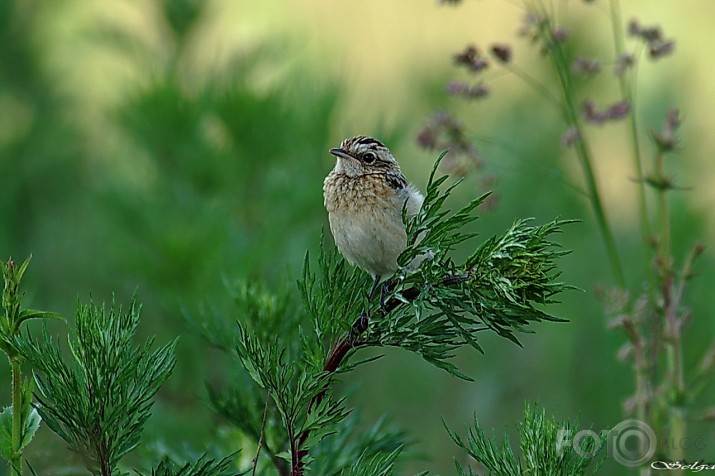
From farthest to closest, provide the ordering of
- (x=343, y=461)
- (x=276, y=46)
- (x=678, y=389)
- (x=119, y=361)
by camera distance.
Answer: (x=276, y=46), (x=678, y=389), (x=343, y=461), (x=119, y=361)

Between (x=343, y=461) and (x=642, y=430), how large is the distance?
49cm

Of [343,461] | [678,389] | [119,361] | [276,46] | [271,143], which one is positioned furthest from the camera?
[276,46]

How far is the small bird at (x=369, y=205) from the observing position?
145 cm

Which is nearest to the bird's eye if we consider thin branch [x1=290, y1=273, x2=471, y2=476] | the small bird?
the small bird

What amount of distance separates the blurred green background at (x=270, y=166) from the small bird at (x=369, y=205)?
1.28 ft

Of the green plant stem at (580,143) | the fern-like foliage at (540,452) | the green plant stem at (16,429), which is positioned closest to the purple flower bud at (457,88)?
the green plant stem at (580,143)

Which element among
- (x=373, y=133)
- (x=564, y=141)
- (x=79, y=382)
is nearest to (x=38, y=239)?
(x=373, y=133)

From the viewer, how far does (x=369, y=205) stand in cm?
155

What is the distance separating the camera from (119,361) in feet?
2.59

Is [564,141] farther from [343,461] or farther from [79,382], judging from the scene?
[79,382]

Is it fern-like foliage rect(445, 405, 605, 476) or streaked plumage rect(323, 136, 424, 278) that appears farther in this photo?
streaked plumage rect(323, 136, 424, 278)

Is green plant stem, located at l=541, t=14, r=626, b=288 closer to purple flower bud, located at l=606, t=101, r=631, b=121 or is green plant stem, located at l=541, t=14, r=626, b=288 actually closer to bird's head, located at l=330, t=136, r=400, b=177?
purple flower bud, located at l=606, t=101, r=631, b=121

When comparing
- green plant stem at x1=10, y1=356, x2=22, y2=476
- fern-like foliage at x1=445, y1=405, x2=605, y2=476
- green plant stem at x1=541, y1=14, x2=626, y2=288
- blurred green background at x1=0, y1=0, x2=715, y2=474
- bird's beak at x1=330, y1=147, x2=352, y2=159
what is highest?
blurred green background at x1=0, y1=0, x2=715, y2=474

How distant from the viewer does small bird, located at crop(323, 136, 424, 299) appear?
145 centimetres
